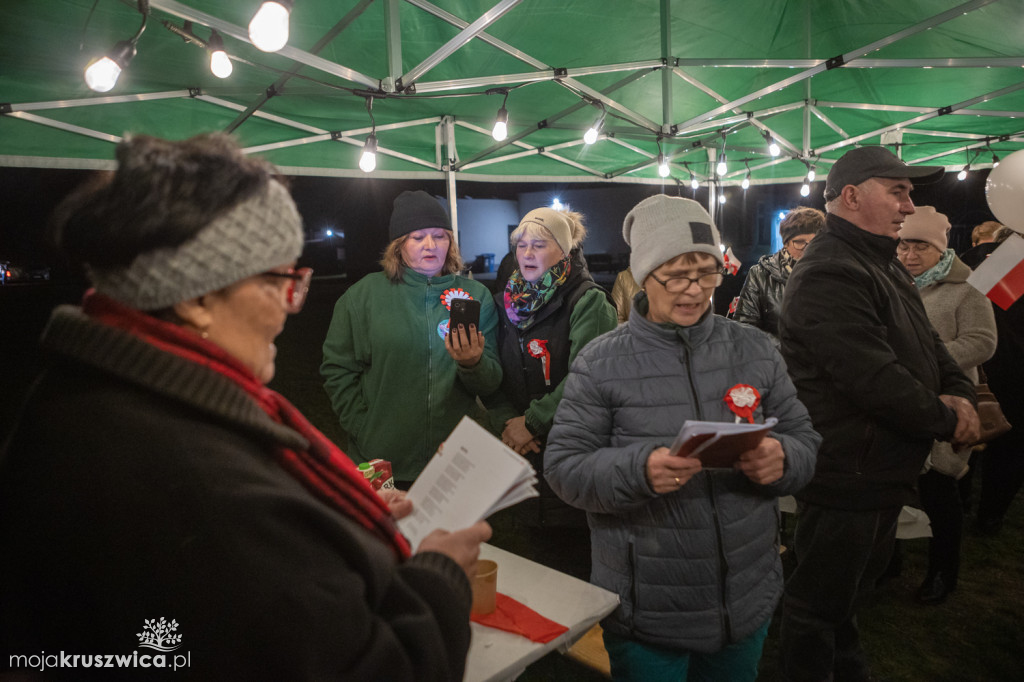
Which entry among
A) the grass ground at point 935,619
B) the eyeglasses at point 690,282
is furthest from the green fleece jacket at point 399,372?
the eyeglasses at point 690,282

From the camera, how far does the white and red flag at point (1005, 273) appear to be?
2184mm

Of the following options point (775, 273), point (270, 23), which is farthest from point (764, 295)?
point (270, 23)

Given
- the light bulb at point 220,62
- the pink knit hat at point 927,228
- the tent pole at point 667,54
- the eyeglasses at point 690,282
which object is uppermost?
the tent pole at point 667,54

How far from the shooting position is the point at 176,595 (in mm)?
706

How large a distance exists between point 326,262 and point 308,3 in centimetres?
3995

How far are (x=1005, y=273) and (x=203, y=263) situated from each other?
275 cm

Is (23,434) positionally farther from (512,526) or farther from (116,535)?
(512,526)

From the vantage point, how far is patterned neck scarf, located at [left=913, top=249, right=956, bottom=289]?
2965mm

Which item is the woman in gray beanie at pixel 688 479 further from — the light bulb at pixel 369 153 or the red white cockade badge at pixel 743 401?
the light bulb at pixel 369 153

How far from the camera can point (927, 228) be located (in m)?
2.96

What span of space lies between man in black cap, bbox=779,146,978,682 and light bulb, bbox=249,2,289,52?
2.54 metres

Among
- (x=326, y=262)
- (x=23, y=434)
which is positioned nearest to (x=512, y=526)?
(x=23, y=434)

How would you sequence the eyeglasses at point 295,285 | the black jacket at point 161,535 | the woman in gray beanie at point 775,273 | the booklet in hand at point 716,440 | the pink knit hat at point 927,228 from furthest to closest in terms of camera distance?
1. the woman in gray beanie at point 775,273
2. the pink knit hat at point 927,228
3. the booklet in hand at point 716,440
4. the eyeglasses at point 295,285
5. the black jacket at point 161,535

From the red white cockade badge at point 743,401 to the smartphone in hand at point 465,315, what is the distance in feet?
3.67
